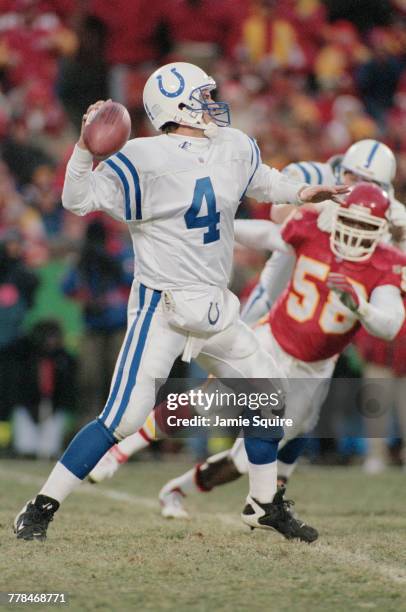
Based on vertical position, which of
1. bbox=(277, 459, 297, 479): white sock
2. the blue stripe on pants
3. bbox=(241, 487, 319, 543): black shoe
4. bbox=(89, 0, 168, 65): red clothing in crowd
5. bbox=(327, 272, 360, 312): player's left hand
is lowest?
bbox=(277, 459, 297, 479): white sock

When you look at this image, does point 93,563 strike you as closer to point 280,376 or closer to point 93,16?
point 280,376

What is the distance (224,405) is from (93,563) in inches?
54.8

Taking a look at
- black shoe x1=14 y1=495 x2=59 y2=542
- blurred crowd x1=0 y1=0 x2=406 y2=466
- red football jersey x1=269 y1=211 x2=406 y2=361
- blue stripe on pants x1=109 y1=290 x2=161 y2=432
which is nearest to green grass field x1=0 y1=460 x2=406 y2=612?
black shoe x1=14 y1=495 x2=59 y2=542

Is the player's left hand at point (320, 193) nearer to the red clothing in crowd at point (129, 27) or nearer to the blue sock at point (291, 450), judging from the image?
the blue sock at point (291, 450)

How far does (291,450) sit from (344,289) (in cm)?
137

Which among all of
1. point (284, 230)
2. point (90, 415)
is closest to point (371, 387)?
point (90, 415)

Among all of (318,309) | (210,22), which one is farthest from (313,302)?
(210,22)

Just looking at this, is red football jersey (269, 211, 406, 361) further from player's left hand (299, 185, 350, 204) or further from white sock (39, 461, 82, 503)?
white sock (39, 461, 82, 503)

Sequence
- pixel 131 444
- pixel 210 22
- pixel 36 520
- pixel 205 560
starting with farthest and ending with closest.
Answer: pixel 210 22
pixel 131 444
pixel 36 520
pixel 205 560

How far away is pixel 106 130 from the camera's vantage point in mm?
4402

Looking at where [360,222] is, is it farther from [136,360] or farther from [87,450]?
[87,450]

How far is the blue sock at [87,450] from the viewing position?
4.58 metres

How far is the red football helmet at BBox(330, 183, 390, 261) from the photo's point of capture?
526cm

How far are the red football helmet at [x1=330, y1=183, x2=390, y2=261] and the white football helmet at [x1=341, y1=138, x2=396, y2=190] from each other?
0.86 m
